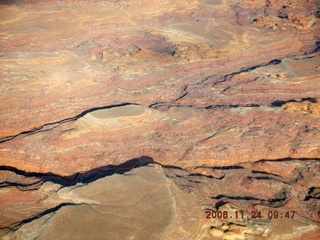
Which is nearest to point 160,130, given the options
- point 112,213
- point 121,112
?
point 121,112

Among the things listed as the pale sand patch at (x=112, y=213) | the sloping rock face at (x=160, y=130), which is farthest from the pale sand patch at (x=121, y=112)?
the pale sand patch at (x=112, y=213)

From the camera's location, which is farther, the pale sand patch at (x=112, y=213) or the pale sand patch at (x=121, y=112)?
the pale sand patch at (x=121, y=112)
